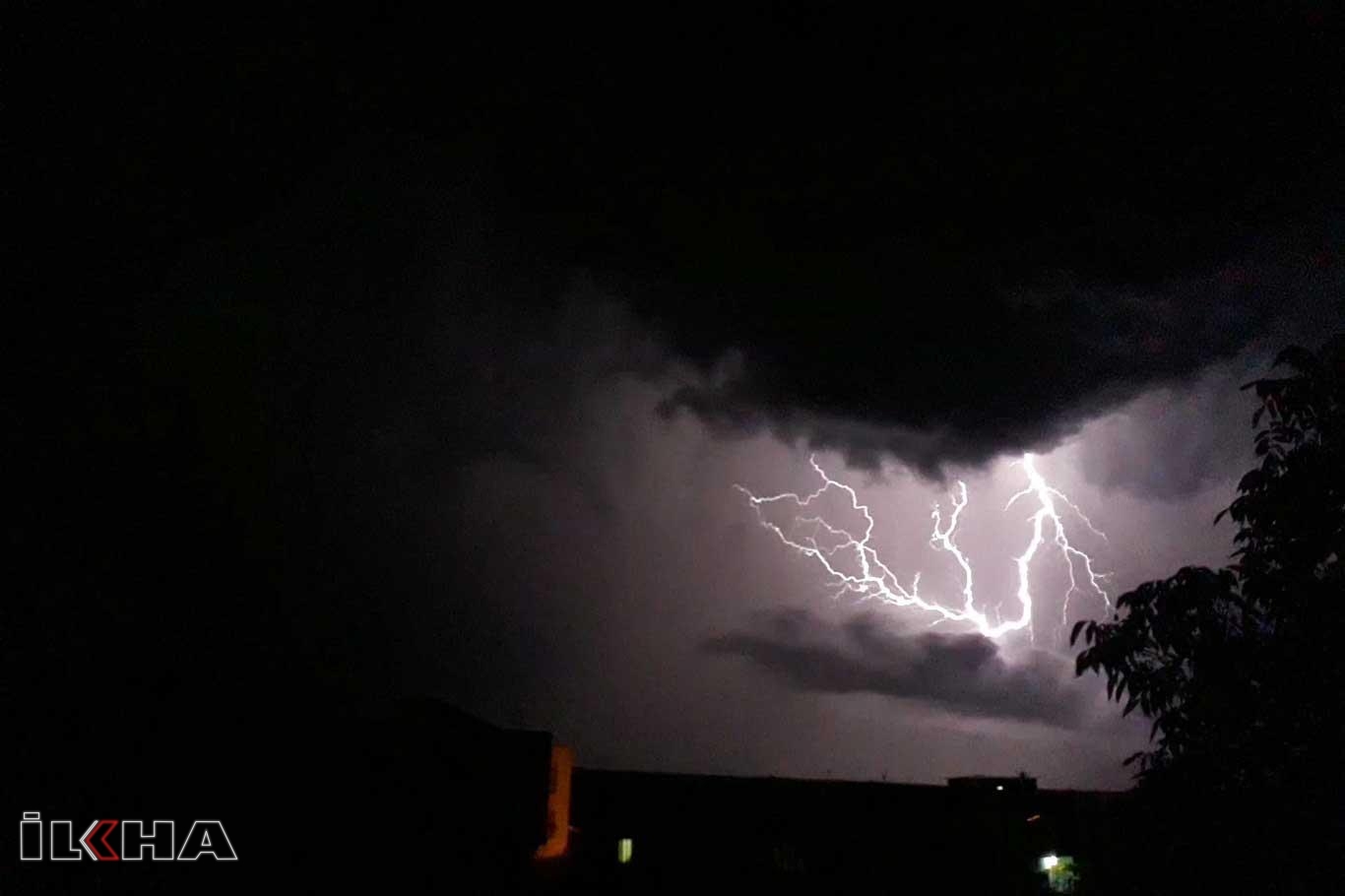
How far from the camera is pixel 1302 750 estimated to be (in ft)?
9.73

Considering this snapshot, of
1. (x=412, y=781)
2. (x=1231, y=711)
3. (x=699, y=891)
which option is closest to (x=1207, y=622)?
(x=1231, y=711)

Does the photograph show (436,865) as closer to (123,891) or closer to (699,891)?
(123,891)

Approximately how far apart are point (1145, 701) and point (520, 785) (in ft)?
60.4
